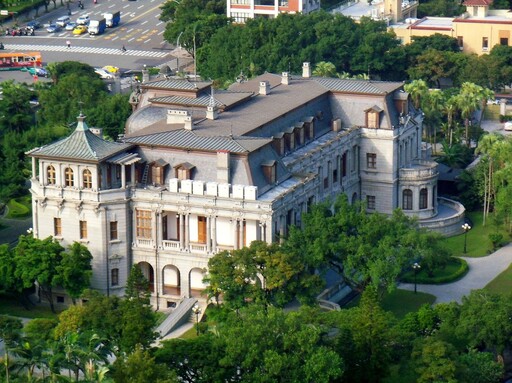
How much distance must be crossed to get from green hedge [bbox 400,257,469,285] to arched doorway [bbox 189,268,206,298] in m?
18.2

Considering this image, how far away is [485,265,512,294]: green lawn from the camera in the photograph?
146 m

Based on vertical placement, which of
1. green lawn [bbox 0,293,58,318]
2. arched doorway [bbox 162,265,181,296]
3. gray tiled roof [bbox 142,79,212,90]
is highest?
gray tiled roof [bbox 142,79,212,90]

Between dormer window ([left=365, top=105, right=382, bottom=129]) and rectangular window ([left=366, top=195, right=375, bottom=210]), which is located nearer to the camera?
dormer window ([left=365, top=105, right=382, bottom=129])

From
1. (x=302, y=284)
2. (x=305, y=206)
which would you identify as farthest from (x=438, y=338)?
(x=305, y=206)

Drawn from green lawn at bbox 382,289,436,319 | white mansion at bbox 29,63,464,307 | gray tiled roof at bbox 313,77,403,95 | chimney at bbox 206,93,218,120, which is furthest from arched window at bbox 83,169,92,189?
gray tiled roof at bbox 313,77,403,95

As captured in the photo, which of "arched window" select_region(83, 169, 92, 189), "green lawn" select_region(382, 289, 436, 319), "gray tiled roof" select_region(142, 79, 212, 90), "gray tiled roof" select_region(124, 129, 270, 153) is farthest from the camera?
"gray tiled roof" select_region(142, 79, 212, 90)

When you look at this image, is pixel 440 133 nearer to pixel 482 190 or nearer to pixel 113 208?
pixel 482 190

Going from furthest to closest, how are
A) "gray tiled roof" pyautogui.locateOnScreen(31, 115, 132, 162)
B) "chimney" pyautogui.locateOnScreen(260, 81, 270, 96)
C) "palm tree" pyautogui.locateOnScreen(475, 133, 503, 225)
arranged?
"palm tree" pyautogui.locateOnScreen(475, 133, 503, 225)
"chimney" pyautogui.locateOnScreen(260, 81, 270, 96)
"gray tiled roof" pyautogui.locateOnScreen(31, 115, 132, 162)

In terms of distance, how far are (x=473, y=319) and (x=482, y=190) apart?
1563 inches

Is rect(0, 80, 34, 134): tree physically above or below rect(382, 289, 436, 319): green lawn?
above

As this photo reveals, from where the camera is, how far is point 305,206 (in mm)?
144125

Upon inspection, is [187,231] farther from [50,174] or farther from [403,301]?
[403,301]

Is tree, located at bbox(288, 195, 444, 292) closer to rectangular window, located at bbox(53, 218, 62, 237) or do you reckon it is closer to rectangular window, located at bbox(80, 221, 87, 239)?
rectangular window, located at bbox(80, 221, 87, 239)

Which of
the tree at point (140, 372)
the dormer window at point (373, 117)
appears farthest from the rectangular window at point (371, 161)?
the tree at point (140, 372)
